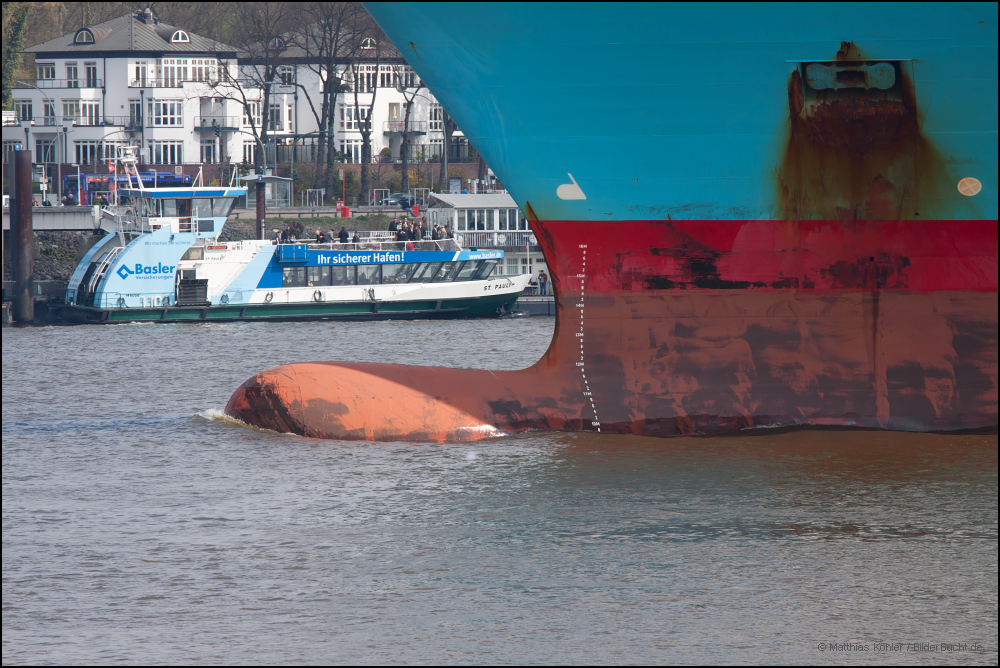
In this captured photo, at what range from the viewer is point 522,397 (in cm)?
1280

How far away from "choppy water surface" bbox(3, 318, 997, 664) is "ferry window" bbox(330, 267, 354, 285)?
20778 mm

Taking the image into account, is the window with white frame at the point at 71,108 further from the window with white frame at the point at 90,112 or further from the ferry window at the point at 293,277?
the ferry window at the point at 293,277

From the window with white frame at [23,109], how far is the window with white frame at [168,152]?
7.40 m

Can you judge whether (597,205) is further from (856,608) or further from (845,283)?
(856,608)

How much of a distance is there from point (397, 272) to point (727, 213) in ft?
80.1

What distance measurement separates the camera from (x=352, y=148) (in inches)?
2714

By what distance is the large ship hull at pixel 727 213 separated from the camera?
38.1 ft

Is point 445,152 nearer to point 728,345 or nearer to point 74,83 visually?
point 74,83

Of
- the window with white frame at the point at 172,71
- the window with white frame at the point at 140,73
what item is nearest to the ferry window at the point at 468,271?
the window with white frame at the point at 172,71

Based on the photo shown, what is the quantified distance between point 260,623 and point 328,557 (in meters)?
1.36

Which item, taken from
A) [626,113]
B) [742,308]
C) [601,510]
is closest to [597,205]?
[626,113]

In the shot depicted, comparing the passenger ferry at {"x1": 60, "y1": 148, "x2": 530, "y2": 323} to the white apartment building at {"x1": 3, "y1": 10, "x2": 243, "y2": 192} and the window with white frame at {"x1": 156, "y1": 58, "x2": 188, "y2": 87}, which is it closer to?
the white apartment building at {"x1": 3, "y1": 10, "x2": 243, "y2": 192}

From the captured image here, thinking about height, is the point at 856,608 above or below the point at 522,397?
below

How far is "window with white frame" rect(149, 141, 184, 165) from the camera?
64062mm
